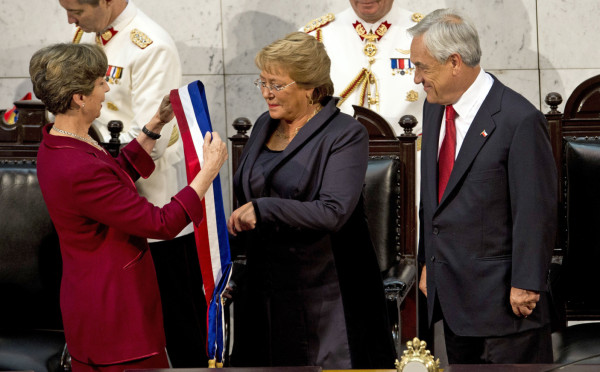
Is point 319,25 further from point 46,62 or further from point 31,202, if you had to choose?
point 46,62

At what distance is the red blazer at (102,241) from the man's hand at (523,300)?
935 mm

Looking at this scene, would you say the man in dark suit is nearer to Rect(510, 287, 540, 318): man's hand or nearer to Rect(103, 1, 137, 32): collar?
Rect(510, 287, 540, 318): man's hand

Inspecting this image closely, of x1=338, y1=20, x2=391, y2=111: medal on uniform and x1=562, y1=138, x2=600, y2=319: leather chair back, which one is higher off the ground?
x1=338, y1=20, x2=391, y2=111: medal on uniform

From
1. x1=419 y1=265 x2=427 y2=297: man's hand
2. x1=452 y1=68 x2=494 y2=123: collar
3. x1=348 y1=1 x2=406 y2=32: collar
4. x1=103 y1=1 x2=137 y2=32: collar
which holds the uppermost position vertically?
x1=348 y1=1 x2=406 y2=32: collar

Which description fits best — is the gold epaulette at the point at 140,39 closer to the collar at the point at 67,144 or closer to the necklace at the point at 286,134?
the necklace at the point at 286,134

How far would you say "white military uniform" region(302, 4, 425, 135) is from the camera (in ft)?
13.8

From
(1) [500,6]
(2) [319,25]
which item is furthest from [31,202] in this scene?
(1) [500,6]

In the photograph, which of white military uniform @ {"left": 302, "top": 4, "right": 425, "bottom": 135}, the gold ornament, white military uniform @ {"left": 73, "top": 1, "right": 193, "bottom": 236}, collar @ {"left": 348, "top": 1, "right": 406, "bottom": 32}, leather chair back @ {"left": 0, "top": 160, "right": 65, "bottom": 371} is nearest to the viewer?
the gold ornament

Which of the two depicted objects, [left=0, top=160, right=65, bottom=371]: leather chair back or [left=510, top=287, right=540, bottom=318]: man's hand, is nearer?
[left=510, top=287, right=540, bottom=318]: man's hand

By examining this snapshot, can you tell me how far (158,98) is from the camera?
3.62 metres

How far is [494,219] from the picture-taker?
8.41 ft

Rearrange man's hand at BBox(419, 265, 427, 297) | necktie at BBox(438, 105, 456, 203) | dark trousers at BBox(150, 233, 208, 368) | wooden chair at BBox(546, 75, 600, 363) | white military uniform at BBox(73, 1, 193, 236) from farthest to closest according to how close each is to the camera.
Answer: dark trousers at BBox(150, 233, 208, 368) < white military uniform at BBox(73, 1, 193, 236) < wooden chair at BBox(546, 75, 600, 363) < man's hand at BBox(419, 265, 427, 297) < necktie at BBox(438, 105, 456, 203)

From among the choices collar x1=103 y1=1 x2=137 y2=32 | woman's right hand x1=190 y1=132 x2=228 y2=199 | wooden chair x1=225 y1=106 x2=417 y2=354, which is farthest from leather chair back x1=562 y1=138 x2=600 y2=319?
collar x1=103 y1=1 x2=137 y2=32

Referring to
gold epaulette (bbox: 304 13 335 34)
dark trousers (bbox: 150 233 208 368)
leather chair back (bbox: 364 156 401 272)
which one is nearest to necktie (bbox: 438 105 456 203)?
leather chair back (bbox: 364 156 401 272)
